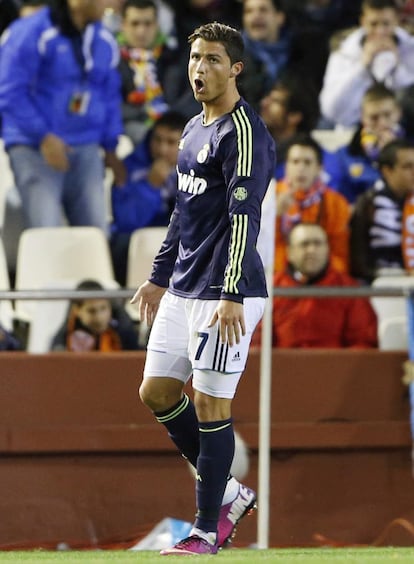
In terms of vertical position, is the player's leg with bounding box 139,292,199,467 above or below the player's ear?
below

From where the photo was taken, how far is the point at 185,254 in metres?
6.09

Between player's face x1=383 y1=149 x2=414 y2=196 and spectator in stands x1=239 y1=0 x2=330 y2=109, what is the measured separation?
165cm

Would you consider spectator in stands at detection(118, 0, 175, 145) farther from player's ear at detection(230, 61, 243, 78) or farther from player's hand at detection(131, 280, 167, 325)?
player's ear at detection(230, 61, 243, 78)

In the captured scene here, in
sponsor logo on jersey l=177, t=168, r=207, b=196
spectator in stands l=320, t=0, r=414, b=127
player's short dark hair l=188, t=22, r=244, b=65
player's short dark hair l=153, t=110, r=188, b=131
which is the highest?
spectator in stands l=320, t=0, r=414, b=127

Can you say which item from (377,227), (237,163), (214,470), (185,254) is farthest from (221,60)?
(377,227)

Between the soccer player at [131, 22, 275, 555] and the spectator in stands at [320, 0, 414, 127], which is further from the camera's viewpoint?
the spectator in stands at [320, 0, 414, 127]

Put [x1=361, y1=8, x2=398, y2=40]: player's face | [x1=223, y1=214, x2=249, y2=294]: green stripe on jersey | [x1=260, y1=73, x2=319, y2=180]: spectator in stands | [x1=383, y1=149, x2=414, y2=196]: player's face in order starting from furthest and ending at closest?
[x1=361, y1=8, x2=398, y2=40]: player's face
[x1=260, y1=73, x2=319, y2=180]: spectator in stands
[x1=383, y1=149, x2=414, y2=196]: player's face
[x1=223, y1=214, x2=249, y2=294]: green stripe on jersey

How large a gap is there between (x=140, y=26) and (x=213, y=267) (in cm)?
578

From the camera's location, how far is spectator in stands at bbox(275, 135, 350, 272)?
9.80 metres

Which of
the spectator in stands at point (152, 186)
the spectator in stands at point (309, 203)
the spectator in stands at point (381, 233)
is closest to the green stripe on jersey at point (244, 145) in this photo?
the spectator in stands at point (309, 203)

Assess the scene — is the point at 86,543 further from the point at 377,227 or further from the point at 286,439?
the point at 377,227

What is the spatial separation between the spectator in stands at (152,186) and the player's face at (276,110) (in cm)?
90

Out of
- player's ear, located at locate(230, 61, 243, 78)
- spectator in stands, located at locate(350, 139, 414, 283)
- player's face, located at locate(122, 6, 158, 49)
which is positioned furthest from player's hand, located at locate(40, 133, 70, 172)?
player's ear, located at locate(230, 61, 243, 78)

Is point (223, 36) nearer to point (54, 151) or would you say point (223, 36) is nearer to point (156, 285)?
point (156, 285)
